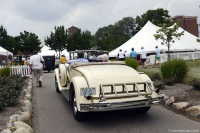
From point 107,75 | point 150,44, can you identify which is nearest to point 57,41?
point 150,44

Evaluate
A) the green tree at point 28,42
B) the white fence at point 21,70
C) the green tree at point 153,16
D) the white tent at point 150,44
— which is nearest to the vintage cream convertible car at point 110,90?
the white fence at point 21,70

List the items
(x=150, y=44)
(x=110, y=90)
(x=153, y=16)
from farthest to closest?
(x=153, y=16) < (x=150, y=44) < (x=110, y=90)

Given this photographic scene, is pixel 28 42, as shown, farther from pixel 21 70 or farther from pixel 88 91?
pixel 88 91

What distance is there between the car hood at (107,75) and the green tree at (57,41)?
1953 inches

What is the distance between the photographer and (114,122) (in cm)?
693

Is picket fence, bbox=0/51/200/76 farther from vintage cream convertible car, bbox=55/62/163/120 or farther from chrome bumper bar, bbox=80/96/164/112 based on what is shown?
chrome bumper bar, bbox=80/96/164/112

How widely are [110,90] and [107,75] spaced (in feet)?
1.83

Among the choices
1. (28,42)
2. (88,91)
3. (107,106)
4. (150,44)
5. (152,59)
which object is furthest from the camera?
(28,42)

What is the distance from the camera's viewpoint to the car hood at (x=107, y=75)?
6832 mm

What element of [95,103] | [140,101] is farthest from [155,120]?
[95,103]

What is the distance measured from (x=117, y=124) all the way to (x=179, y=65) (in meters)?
5.34

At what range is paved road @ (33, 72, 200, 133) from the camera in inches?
250

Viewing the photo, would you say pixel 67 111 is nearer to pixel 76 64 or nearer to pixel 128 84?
pixel 76 64

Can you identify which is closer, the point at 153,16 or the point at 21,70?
the point at 21,70
